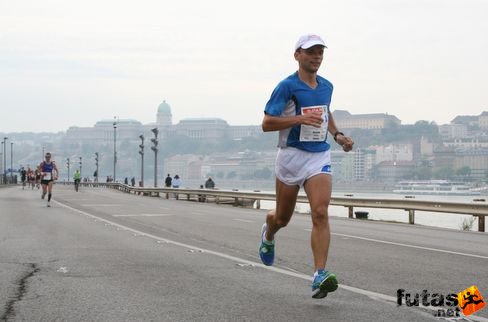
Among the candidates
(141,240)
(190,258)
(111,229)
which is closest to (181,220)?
(111,229)

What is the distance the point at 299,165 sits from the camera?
792cm

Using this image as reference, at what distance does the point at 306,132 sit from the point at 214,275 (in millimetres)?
2257

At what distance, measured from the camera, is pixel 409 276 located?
958 cm

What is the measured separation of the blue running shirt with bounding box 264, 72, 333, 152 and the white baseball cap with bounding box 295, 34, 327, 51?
0.30 meters

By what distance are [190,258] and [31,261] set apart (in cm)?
184

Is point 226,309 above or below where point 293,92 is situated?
below

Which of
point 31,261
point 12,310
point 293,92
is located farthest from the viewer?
point 31,261

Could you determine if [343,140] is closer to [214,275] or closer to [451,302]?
[451,302]

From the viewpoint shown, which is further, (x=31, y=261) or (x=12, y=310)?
(x=31, y=261)

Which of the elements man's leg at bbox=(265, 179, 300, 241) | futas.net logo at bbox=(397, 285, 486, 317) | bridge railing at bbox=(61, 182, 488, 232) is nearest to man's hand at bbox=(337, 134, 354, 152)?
man's leg at bbox=(265, 179, 300, 241)

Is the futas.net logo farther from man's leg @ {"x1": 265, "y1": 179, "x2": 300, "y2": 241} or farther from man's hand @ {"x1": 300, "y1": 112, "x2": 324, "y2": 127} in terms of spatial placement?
man's hand @ {"x1": 300, "y1": 112, "x2": 324, "y2": 127}

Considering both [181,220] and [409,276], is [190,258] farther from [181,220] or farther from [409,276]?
[181,220]

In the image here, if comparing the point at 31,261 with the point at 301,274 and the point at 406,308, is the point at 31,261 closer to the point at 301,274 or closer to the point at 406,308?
the point at 301,274

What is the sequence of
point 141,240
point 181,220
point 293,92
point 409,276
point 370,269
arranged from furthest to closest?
point 181,220 < point 141,240 < point 370,269 < point 409,276 < point 293,92
